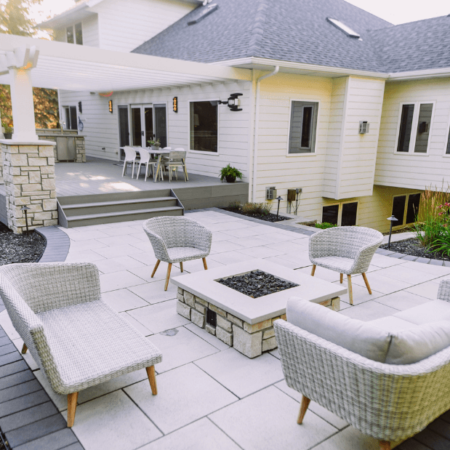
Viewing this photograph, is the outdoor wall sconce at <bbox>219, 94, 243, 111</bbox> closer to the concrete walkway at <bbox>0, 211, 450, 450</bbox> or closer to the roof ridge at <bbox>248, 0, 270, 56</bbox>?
the roof ridge at <bbox>248, 0, 270, 56</bbox>

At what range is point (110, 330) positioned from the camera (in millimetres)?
2773

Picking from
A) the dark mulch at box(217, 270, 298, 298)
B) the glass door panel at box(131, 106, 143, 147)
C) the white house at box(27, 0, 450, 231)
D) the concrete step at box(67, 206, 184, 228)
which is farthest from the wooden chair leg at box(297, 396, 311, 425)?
the glass door panel at box(131, 106, 143, 147)

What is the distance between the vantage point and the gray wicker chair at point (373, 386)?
1.81 meters

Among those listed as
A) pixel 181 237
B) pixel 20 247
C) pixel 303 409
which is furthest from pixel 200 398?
pixel 20 247

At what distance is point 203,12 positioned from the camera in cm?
1241

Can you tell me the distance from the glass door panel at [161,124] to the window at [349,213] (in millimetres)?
5470

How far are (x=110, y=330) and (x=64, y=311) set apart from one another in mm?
472

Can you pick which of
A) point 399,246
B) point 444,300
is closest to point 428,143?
point 399,246

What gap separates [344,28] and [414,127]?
3.57m

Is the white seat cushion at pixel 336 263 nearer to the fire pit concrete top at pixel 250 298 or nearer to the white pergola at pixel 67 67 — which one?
the fire pit concrete top at pixel 250 298

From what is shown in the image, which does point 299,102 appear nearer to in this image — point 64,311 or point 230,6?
point 230,6

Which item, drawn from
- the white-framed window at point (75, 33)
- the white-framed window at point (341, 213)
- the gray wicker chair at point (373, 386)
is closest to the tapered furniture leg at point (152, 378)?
the gray wicker chair at point (373, 386)

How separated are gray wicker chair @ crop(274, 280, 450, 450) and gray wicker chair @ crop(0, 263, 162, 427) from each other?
930 mm

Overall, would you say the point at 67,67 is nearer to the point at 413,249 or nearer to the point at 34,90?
the point at 413,249
